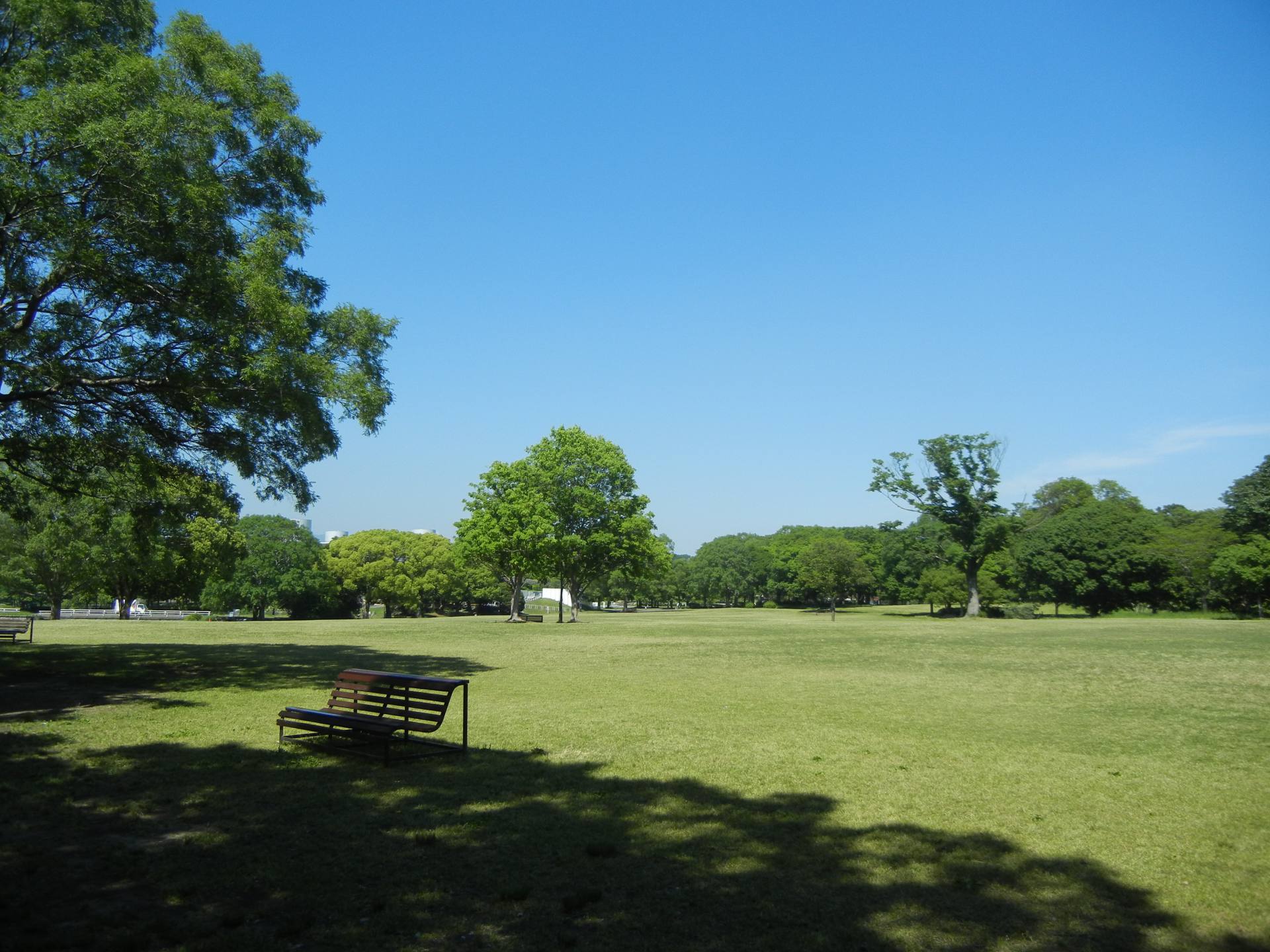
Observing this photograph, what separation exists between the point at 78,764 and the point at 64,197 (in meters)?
9.88

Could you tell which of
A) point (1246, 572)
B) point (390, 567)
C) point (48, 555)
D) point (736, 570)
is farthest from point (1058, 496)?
point (48, 555)

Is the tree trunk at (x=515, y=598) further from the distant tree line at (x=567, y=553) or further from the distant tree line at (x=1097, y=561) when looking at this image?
the distant tree line at (x=1097, y=561)

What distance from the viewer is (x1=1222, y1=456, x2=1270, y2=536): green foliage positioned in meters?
64.0

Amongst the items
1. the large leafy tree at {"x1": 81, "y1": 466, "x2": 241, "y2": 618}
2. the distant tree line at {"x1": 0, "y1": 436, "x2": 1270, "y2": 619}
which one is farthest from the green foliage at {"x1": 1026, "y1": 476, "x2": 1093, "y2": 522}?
the large leafy tree at {"x1": 81, "y1": 466, "x2": 241, "y2": 618}

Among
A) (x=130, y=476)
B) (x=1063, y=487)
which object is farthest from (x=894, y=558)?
(x=130, y=476)

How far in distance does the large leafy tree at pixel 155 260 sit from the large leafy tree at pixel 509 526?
34132 millimetres

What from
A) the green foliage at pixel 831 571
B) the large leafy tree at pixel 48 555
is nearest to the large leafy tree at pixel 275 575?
the large leafy tree at pixel 48 555

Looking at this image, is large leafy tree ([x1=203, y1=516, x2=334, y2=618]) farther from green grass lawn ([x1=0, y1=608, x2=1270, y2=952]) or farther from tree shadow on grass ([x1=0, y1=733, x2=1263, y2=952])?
tree shadow on grass ([x1=0, y1=733, x2=1263, y2=952])

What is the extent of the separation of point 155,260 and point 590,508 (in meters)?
39.8

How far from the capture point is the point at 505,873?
593 cm

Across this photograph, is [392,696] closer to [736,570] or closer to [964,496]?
[964,496]

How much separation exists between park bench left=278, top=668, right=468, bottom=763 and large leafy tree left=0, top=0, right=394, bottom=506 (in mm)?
7185

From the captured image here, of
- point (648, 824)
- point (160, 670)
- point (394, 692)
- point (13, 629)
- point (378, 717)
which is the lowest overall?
point (648, 824)

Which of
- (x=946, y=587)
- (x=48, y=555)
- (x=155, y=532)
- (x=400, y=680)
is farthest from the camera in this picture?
(x=946, y=587)
